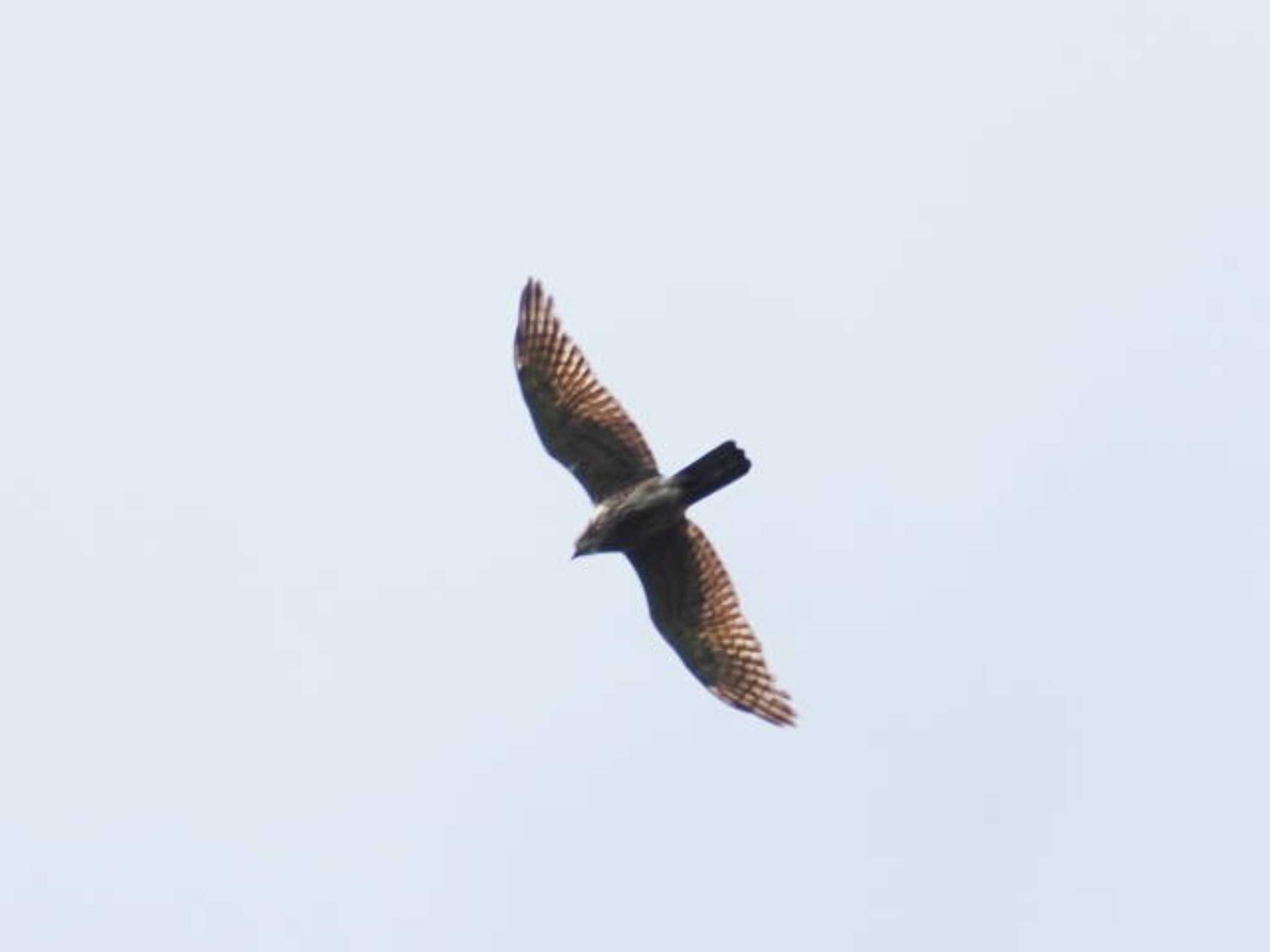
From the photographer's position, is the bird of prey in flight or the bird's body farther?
the bird of prey in flight

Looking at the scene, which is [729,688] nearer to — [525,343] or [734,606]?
[734,606]

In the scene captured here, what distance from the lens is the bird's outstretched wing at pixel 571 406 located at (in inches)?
1077

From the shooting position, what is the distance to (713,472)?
2670 centimetres

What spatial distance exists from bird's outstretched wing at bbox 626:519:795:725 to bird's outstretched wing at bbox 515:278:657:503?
97 centimetres

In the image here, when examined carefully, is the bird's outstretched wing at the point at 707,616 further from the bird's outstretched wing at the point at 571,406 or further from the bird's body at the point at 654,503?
the bird's outstretched wing at the point at 571,406

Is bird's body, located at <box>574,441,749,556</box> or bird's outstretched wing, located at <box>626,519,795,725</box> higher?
bird's body, located at <box>574,441,749,556</box>

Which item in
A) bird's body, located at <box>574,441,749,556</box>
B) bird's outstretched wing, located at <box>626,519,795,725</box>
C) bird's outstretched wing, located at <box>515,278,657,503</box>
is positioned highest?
bird's outstretched wing, located at <box>515,278,657,503</box>

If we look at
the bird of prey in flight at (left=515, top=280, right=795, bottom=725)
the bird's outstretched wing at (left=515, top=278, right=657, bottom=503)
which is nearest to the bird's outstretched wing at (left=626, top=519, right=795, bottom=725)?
the bird of prey in flight at (left=515, top=280, right=795, bottom=725)

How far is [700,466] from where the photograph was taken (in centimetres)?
2677

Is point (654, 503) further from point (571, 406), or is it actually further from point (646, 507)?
point (571, 406)

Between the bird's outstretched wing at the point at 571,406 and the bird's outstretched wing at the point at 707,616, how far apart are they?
973 mm

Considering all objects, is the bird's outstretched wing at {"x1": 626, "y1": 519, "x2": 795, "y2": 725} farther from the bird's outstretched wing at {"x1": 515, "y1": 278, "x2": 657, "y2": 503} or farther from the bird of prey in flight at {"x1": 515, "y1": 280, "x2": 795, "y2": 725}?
the bird's outstretched wing at {"x1": 515, "y1": 278, "x2": 657, "y2": 503}

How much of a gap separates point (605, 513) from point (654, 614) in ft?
5.16

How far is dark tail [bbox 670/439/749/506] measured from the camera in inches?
1046
